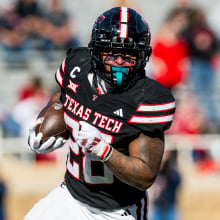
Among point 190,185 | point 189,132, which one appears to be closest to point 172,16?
point 189,132

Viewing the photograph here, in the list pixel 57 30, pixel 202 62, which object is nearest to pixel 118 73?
pixel 202 62

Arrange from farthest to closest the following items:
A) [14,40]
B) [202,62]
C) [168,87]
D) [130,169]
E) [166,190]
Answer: [14,40] → [202,62] → [168,87] → [166,190] → [130,169]

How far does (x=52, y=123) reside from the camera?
416cm

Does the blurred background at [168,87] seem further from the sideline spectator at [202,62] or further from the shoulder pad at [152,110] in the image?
the shoulder pad at [152,110]

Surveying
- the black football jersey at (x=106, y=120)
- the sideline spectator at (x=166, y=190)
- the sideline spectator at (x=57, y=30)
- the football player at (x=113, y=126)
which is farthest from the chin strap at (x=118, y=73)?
the sideline spectator at (x=57, y=30)

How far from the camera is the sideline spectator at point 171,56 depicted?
8312 millimetres

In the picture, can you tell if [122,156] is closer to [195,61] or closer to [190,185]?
[190,185]

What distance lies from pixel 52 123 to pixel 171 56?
444 cm

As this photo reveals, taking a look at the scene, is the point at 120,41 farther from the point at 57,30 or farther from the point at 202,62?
the point at 57,30

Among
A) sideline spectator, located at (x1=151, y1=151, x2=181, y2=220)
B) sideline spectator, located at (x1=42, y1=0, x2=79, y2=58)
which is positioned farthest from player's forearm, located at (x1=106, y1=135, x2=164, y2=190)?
sideline spectator, located at (x1=42, y1=0, x2=79, y2=58)

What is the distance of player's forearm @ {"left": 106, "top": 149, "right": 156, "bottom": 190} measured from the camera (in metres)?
3.63

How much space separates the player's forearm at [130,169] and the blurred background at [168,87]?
3630 mm

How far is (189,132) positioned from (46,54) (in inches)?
96.0

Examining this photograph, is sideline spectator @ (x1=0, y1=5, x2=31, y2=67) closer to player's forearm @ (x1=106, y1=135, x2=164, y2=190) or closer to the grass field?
the grass field
